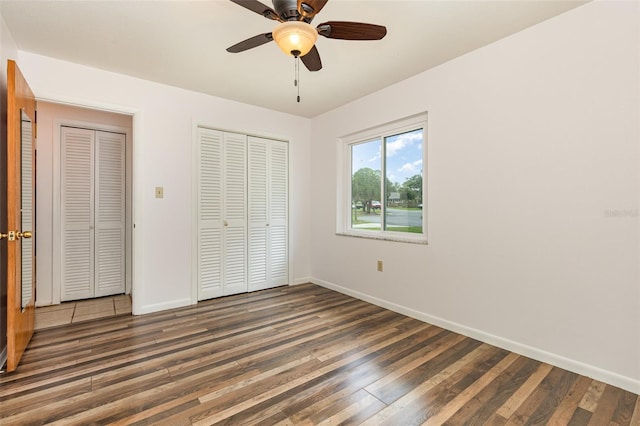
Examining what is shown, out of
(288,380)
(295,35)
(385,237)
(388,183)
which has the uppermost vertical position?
(295,35)

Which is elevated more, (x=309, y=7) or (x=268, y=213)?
(x=309, y=7)

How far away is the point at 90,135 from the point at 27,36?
4.89 feet

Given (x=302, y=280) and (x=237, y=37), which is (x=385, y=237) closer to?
(x=302, y=280)

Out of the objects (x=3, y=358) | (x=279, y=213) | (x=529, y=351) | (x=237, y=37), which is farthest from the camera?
(x=279, y=213)

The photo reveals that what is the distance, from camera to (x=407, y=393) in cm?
183

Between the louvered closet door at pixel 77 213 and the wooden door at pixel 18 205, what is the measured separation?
1037mm

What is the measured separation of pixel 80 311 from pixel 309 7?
376 centimetres

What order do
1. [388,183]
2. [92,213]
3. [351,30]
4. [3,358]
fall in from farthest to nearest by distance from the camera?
[92,213] → [388,183] → [3,358] → [351,30]

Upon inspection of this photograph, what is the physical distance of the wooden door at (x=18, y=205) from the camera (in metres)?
2.01

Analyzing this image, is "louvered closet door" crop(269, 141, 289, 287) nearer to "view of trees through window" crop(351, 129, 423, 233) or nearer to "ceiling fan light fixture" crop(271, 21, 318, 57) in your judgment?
"view of trees through window" crop(351, 129, 423, 233)

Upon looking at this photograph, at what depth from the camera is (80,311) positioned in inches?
129

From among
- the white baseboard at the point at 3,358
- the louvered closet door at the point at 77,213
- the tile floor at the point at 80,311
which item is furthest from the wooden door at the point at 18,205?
the louvered closet door at the point at 77,213

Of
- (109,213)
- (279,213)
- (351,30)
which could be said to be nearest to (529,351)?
(351,30)

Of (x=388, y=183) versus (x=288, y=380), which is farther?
(x=388, y=183)
